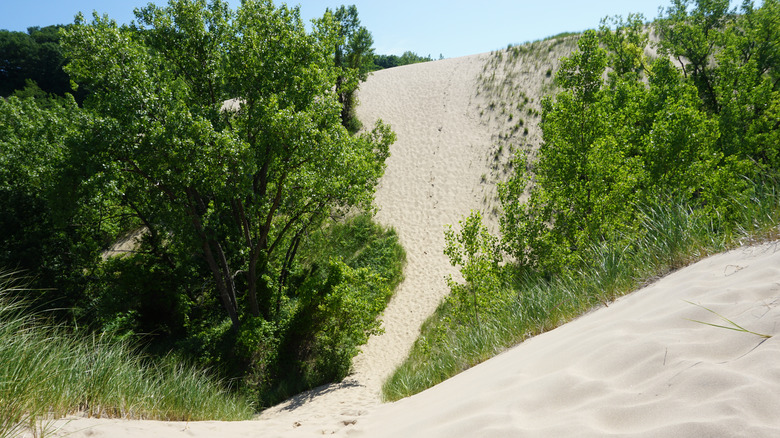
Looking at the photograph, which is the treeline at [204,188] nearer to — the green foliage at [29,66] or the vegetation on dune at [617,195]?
the vegetation on dune at [617,195]

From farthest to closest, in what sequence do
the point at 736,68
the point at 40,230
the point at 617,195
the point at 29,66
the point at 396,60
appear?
the point at 396,60 < the point at 29,66 < the point at 736,68 < the point at 40,230 < the point at 617,195

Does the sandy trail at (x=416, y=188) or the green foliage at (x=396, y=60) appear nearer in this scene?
the sandy trail at (x=416, y=188)

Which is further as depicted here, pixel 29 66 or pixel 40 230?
pixel 29 66

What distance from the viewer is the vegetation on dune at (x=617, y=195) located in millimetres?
4766

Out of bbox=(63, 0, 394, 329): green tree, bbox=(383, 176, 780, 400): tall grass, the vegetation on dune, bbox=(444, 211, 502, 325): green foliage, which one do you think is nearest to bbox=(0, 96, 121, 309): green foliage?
bbox=(63, 0, 394, 329): green tree

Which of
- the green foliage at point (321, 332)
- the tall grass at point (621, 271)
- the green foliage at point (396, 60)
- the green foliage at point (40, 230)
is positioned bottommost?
the green foliage at point (321, 332)

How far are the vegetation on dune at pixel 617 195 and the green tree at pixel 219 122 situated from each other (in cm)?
462

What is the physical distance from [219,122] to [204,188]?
213cm

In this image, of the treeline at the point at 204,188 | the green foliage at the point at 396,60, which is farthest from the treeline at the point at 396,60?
the treeline at the point at 204,188

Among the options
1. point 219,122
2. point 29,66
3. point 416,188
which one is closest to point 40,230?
point 219,122

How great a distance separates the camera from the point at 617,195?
8.68 metres

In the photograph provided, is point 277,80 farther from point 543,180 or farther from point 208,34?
point 543,180

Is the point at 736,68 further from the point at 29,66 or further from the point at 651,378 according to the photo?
the point at 29,66

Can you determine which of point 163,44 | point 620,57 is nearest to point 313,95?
point 163,44
